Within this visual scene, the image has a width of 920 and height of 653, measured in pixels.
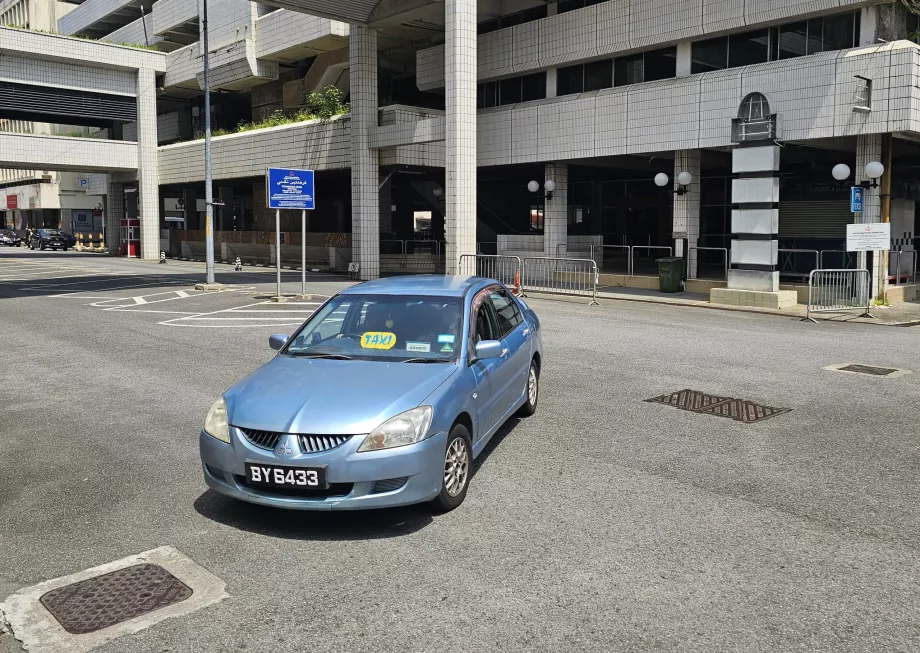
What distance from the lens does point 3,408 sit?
9414 millimetres

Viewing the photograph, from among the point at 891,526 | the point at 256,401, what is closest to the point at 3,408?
the point at 256,401

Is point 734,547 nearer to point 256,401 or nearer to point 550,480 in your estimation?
point 550,480

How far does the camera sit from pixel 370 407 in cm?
565

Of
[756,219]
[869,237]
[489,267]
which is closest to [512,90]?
[489,267]

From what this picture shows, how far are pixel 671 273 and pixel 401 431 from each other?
1989cm

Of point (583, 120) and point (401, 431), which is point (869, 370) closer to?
point (401, 431)

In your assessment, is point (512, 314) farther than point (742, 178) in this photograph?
No

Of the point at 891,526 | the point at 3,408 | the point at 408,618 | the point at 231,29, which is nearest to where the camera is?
the point at 408,618

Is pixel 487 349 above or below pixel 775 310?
above

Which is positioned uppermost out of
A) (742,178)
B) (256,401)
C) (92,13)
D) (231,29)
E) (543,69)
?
(92,13)

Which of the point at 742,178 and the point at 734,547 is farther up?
the point at 742,178

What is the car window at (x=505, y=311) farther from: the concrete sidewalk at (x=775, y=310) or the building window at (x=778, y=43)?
the building window at (x=778, y=43)

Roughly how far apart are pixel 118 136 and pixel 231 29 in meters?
14.2

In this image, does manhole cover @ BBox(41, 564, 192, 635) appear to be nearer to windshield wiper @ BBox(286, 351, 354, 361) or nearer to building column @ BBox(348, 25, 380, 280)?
windshield wiper @ BBox(286, 351, 354, 361)
